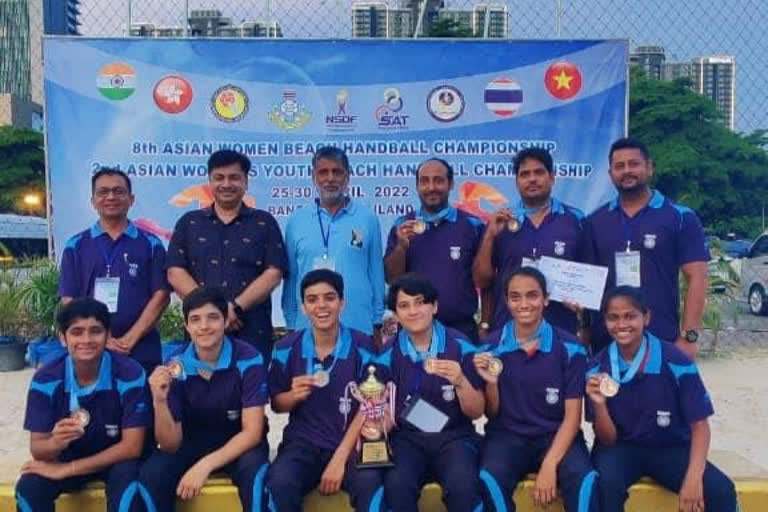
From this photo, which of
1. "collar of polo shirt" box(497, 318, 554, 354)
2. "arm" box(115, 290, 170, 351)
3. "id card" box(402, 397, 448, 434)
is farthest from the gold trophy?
"arm" box(115, 290, 170, 351)

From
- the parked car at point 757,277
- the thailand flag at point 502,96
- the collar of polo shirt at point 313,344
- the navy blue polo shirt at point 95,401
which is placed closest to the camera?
the navy blue polo shirt at point 95,401

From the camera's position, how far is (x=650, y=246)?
395 cm

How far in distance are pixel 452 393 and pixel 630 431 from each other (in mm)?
753

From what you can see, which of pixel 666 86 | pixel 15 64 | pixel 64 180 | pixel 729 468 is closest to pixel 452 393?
pixel 729 468

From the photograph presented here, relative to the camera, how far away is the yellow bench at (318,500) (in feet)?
11.3

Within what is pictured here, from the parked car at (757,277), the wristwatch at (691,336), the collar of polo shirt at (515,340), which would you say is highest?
the collar of polo shirt at (515,340)

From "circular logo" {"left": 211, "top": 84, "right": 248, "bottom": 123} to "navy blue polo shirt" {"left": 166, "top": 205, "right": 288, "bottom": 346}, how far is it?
10.6 ft

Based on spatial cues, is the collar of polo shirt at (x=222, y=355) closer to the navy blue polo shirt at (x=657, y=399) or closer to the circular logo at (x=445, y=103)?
the navy blue polo shirt at (x=657, y=399)

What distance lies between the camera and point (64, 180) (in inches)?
284

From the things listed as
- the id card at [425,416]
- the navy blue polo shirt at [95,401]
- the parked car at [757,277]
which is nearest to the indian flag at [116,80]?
the navy blue polo shirt at [95,401]

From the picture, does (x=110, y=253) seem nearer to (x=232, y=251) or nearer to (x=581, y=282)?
(x=232, y=251)

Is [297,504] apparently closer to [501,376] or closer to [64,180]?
[501,376]

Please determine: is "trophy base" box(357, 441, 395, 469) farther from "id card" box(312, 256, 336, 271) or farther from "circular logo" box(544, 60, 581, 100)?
"circular logo" box(544, 60, 581, 100)

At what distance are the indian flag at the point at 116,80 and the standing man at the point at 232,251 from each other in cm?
350
